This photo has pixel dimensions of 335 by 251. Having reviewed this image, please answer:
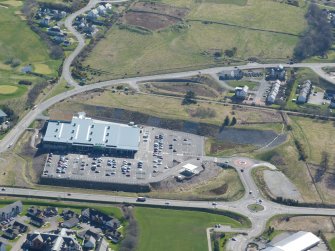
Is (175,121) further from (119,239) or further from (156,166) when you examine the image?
(119,239)

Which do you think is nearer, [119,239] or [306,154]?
[119,239]

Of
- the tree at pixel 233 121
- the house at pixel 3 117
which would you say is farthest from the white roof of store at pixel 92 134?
the tree at pixel 233 121

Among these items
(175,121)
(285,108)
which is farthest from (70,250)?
(285,108)

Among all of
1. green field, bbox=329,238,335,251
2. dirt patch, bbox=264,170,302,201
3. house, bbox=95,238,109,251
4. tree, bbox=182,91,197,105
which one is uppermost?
green field, bbox=329,238,335,251

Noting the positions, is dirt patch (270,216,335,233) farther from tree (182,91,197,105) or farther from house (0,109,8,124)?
house (0,109,8,124)

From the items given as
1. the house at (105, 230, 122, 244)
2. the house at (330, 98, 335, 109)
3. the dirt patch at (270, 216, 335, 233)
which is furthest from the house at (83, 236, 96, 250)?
the house at (330, 98, 335, 109)
